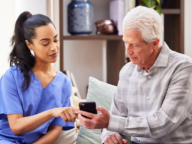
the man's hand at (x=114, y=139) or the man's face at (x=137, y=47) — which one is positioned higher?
the man's face at (x=137, y=47)

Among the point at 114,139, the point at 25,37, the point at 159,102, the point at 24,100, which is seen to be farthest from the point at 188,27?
the point at 24,100

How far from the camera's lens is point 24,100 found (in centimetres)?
130

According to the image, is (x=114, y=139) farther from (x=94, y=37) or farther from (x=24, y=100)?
(x=94, y=37)

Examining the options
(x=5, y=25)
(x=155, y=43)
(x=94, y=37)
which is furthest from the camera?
(x=94, y=37)

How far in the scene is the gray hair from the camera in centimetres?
117

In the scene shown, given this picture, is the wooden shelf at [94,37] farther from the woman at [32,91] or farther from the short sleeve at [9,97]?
the short sleeve at [9,97]

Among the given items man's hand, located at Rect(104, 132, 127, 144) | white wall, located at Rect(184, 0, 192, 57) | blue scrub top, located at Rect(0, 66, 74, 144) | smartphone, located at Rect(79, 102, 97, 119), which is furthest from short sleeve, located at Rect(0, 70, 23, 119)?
white wall, located at Rect(184, 0, 192, 57)

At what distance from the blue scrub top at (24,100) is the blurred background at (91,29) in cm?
42

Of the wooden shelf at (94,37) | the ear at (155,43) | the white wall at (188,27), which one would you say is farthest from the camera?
the white wall at (188,27)

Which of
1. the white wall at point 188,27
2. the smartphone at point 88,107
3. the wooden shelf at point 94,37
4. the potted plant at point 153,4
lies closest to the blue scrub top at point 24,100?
the smartphone at point 88,107

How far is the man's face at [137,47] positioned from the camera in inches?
47.0

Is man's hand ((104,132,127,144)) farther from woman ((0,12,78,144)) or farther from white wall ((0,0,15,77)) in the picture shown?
white wall ((0,0,15,77))

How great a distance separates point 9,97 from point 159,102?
759 millimetres

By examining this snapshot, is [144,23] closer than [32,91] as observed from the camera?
Yes
